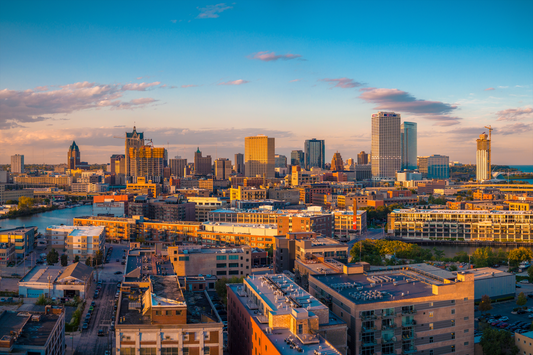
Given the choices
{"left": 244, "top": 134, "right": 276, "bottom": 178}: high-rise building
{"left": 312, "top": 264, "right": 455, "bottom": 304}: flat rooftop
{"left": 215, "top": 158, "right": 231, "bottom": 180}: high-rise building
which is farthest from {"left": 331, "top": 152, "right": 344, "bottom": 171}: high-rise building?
{"left": 312, "top": 264, "right": 455, "bottom": 304}: flat rooftop

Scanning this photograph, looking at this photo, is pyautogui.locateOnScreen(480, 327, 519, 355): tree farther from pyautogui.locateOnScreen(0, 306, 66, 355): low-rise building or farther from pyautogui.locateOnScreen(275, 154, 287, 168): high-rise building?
pyautogui.locateOnScreen(275, 154, 287, 168): high-rise building

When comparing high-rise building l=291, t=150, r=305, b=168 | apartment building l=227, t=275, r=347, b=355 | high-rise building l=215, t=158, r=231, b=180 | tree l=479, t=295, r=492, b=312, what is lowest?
tree l=479, t=295, r=492, b=312

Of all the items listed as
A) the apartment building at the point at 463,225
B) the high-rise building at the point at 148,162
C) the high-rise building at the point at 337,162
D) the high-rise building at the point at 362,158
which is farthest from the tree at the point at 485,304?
the high-rise building at the point at 362,158

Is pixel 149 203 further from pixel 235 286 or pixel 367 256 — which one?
pixel 235 286

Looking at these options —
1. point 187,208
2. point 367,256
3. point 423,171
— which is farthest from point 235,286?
point 423,171

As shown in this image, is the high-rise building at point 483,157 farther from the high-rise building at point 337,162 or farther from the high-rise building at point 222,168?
the high-rise building at point 222,168

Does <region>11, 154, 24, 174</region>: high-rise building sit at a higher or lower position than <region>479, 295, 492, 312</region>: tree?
higher

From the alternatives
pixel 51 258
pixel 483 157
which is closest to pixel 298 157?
pixel 483 157
